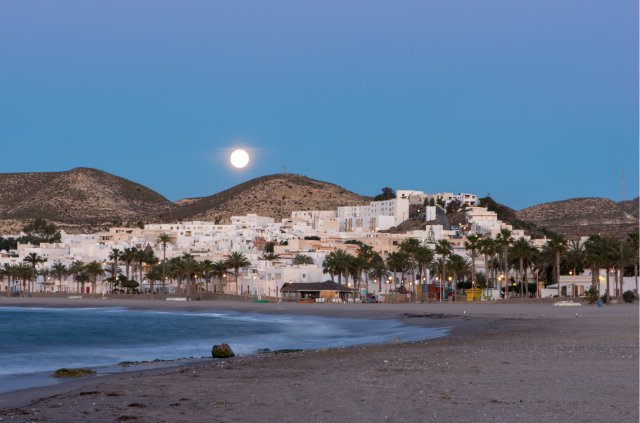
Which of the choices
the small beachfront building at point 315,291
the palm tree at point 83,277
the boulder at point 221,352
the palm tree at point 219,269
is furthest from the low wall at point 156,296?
the boulder at point 221,352

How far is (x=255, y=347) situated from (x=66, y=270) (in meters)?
99.6

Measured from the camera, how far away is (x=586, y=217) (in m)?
168

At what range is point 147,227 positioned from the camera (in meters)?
184

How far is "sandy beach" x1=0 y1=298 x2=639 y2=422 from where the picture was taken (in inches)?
404

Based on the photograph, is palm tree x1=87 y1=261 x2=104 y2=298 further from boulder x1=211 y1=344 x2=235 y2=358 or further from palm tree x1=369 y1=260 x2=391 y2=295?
boulder x1=211 y1=344 x2=235 y2=358

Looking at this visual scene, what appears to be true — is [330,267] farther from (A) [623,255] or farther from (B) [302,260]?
(A) [623,255]

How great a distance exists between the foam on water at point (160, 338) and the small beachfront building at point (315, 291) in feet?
91.6

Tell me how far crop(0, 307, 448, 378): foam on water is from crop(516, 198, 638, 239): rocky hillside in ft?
365

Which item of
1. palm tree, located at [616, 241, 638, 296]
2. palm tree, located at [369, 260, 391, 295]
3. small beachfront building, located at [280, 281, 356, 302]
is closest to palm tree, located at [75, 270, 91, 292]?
small beachfront building, located at [280, 281, 356, 302]

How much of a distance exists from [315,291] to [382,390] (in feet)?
246

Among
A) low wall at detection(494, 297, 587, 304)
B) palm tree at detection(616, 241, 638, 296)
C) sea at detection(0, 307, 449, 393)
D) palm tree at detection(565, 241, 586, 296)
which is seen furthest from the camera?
palm tree at detection(565, 241, 586, 296)

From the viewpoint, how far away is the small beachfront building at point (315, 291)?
8538 centimetres

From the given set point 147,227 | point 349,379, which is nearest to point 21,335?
point 349,379

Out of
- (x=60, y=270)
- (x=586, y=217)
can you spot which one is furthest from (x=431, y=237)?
(x=60, y=270)
